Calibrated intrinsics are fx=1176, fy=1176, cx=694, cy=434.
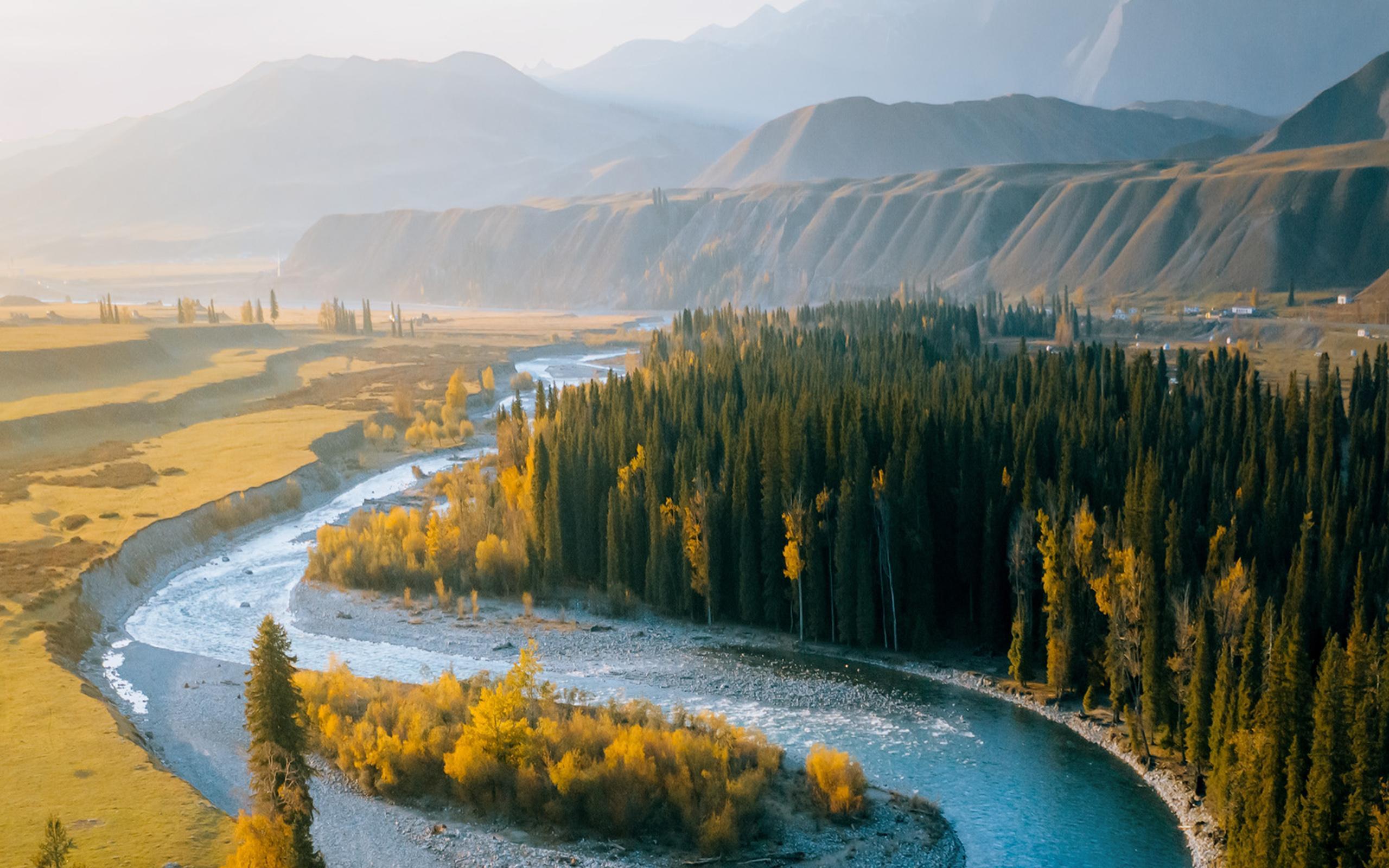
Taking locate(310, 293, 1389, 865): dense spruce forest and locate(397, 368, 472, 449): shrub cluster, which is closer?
locate(310, 293, 1389, 865): dense spruce forest

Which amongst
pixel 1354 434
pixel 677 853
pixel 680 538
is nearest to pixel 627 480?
pixel 680 538

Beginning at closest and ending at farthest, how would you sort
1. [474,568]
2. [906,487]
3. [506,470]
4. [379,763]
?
[379,763] < [906,487] < [474,568] < [506,470]

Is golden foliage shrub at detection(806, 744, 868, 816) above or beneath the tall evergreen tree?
beneath

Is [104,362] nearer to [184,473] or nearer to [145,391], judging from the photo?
[145,391]

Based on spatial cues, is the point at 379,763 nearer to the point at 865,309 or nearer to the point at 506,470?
the point at 506,470

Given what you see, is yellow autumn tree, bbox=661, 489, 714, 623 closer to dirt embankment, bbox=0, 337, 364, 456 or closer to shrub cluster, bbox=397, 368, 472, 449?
shrub cluster, bbox=397, 368, 472, 449

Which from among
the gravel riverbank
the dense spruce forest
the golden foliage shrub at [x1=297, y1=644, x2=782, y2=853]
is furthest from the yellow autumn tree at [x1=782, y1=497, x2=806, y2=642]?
the golden foliage shrub at [x1=297, y1=644, x2=782, y2=853]

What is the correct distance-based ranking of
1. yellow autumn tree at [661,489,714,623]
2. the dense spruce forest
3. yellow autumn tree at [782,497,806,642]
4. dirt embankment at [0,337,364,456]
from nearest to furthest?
the dense spruce forest
yellow autumn tree at [782,497,806,642]
yellow autumn tree at [661,489,714,623]
dirt embankment at [0,337,364,456]
